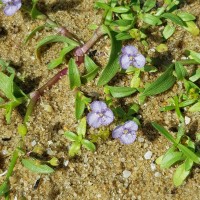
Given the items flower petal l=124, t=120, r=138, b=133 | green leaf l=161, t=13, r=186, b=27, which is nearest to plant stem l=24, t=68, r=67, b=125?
flower petal l=124, t=120, r=138, b=133

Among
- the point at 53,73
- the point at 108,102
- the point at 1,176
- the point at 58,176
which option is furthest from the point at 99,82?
the point at 1,176

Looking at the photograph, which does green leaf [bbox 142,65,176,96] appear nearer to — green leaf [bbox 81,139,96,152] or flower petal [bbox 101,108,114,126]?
flower petal [bbox 101,108,114,126]

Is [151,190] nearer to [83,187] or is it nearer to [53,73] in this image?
[83,187]

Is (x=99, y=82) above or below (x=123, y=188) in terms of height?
above

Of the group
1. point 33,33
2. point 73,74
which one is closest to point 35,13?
point 33,33

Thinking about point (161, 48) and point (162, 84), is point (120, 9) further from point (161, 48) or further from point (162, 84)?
point (162, 84)

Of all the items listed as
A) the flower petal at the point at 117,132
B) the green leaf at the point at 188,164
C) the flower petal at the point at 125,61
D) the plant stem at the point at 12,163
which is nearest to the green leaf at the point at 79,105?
the flower petal at the point at 117,132
